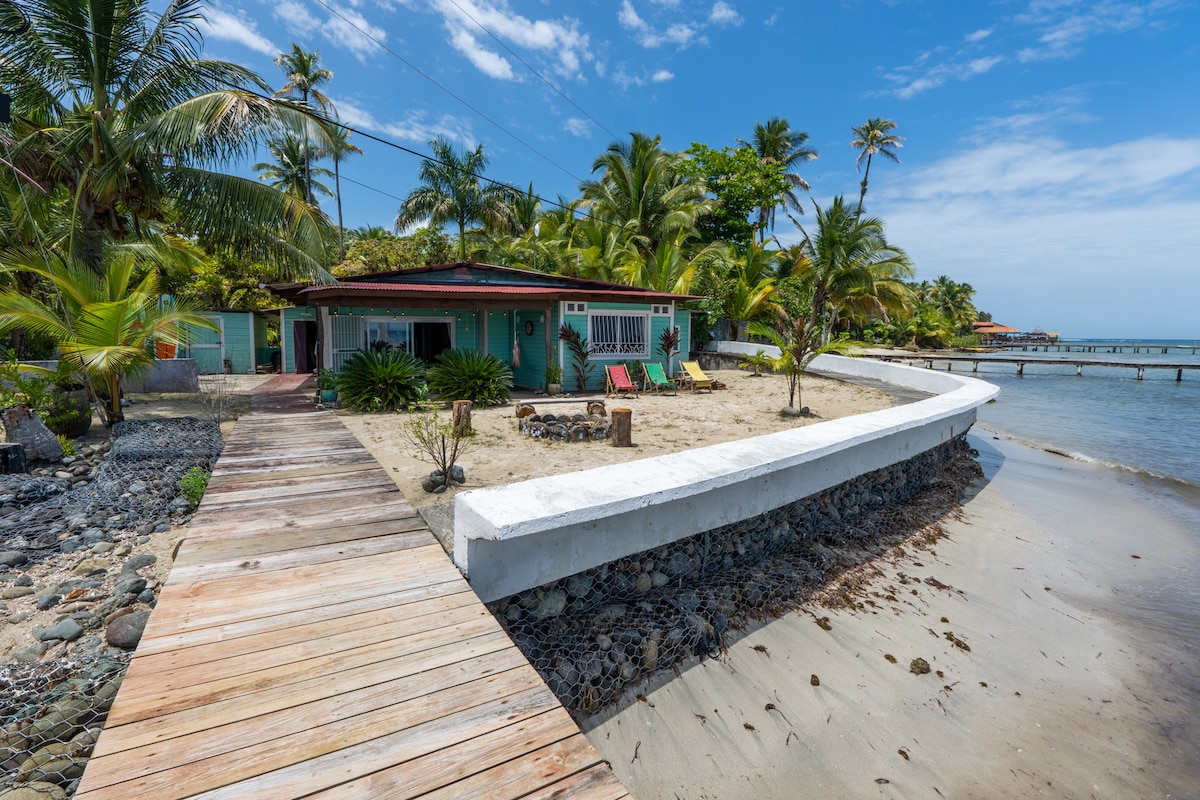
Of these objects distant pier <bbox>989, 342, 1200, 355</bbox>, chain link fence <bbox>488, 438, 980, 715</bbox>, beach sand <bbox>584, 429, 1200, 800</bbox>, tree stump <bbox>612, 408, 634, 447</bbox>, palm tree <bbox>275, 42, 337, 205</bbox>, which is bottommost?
beach sand <bbox>584, 429, 1200, 800</bbox>

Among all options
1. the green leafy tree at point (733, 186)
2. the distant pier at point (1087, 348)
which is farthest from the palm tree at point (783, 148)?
the distant pier at point (1087, 348)

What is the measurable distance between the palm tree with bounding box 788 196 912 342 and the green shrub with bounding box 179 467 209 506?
57.2ft

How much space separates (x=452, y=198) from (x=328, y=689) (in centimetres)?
2638

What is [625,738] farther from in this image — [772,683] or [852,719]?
[852,719]

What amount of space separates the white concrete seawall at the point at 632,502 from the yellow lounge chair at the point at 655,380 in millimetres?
→ 8827

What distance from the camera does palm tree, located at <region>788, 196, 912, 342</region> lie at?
1900cm

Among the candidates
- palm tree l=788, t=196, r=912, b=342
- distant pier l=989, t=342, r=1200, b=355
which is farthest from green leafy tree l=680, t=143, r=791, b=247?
distant pier l=989, t=342, r=1200, b=355

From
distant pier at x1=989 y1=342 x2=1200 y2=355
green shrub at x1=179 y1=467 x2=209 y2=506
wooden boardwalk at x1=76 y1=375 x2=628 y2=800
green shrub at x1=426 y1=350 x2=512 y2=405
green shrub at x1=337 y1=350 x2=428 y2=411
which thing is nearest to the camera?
wooden boardwalk at x1=76 y1=375 x2=628 y2=800

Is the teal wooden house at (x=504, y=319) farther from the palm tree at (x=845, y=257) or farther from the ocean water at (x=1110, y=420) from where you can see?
the ocean water at (x=1110, y=420)

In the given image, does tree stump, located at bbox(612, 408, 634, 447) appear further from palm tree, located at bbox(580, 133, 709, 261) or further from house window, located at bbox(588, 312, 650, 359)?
palm tree, located at bbox(580, 133, 709, 261)

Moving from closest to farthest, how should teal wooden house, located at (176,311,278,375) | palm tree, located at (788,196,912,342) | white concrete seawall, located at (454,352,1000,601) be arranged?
white concrete seawall, located at (454,352,1000,601) < teal wooden house, located at (176,311,278,375) < palm tree, located at (788,196,912,342)

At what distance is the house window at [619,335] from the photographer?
557 inches

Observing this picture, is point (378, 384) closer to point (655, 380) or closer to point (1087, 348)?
point (655, 380)

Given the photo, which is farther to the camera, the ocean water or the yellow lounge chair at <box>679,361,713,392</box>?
the yellow lounge chair at <box>679,361,713,392</box>
